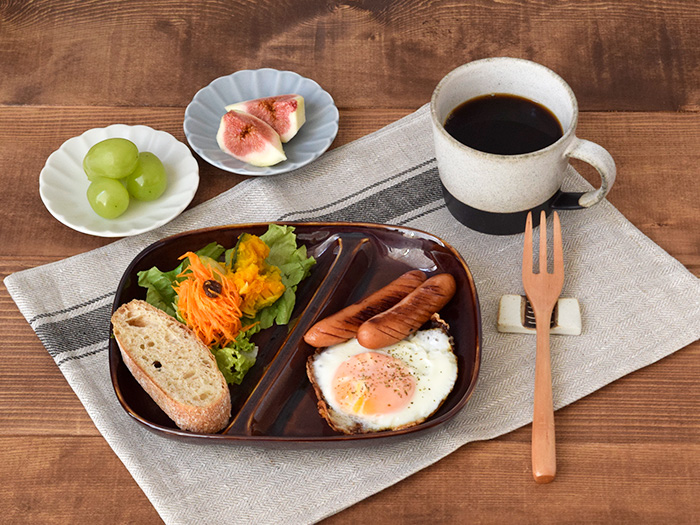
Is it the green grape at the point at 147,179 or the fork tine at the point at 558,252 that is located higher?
the green grape at the point at 147,179

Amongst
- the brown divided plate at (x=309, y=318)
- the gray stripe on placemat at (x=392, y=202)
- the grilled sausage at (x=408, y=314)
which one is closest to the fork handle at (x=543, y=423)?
the brown divided plate at (x=309, y=318)

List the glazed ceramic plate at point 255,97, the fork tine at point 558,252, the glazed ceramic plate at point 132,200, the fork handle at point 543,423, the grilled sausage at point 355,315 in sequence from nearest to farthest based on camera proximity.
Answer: the fork handle at point 543,423
the grilled sausage at point 355,315
the fork tine at point 558,252
the glazed ceramic plate at point 132,200
the glazed ceramic plate at point 255,97

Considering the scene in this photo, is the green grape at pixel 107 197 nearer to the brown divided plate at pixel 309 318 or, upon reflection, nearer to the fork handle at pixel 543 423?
the brown divided plate at pixel 309 318

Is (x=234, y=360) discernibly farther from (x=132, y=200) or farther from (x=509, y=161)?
(x=509, y=161)

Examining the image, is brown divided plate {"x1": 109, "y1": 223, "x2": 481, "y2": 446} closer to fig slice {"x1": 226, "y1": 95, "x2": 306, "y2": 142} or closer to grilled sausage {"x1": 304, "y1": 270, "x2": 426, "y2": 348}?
grilled sausage {"x1": 304, "y1": 270, "x2": 426, "y2": 348}

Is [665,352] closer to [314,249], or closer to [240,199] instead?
[314,249]

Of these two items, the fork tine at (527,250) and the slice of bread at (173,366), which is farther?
the fork tine at (527,250)
